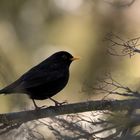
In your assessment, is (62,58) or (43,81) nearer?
(43,81)

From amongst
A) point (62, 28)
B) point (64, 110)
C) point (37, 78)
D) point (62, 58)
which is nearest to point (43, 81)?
point (37, 78)

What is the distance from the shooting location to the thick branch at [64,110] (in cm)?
480

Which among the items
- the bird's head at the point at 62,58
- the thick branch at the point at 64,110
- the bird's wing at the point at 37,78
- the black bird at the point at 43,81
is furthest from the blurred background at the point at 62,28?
the thick branch at the point at 64,110

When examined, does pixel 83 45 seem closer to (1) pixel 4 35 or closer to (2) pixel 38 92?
(1) pixel 4 35

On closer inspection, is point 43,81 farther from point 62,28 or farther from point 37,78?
point 62,28

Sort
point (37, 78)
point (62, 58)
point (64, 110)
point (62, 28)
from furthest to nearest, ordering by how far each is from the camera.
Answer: point (62, 28) < point (62, 58) < point (37, 78) < point (64, 110)

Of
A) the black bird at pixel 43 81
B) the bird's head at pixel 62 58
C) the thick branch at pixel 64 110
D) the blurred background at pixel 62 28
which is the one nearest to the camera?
the thick branch at pixel 64 110

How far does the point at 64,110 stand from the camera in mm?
5105

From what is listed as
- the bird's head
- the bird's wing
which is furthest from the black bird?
the bird's head

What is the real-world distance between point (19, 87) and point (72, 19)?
644 centimetres

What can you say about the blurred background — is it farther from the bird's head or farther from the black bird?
the black bird

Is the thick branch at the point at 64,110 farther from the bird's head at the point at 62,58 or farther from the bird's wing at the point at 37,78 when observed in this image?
the bird's head at the point at 62,58

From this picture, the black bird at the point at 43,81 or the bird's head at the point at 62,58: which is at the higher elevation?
the bird's head at the point at 62,58

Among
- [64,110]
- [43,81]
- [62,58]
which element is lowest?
[64,110]
